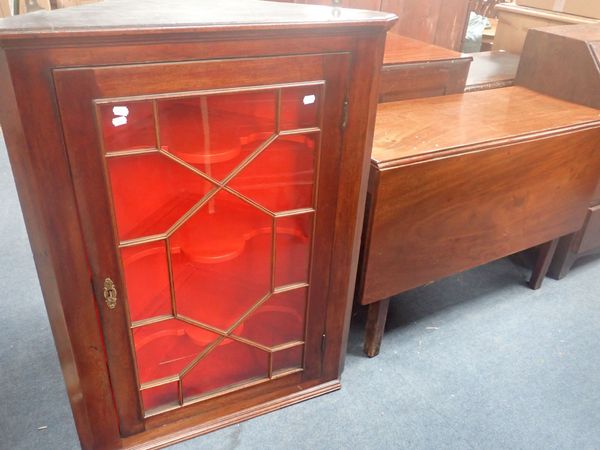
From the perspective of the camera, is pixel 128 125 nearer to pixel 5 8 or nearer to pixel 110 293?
pixel 110 293

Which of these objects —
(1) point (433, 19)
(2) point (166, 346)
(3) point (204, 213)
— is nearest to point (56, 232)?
(3) point (204, 213)

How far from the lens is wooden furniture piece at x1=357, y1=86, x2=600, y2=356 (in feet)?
4.12

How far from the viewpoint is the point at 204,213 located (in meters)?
1.02

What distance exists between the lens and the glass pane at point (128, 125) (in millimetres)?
838

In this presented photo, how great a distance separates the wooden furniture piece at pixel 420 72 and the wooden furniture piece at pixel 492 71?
0.14 metres

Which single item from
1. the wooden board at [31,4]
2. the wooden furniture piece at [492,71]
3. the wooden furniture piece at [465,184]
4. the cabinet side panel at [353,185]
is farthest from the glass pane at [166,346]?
the wooden board at [31,4]

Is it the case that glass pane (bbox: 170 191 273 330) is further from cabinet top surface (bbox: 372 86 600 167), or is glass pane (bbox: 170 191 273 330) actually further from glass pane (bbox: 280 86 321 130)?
cabinet top surface (bbox: 372 86 600 167)

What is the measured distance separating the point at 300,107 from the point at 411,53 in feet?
2.85

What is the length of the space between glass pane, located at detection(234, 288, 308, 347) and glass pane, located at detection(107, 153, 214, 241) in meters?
0.35

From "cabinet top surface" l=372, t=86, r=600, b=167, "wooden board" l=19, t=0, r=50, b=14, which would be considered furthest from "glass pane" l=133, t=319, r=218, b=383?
"wooden board" l=19, t=0, r=50, b=14

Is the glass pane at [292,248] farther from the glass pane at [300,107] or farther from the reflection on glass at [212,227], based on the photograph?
the glass pane at [300,107]

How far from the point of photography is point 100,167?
0.86 m

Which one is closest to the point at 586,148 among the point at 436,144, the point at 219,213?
the point at 436,144

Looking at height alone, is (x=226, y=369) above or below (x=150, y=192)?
below
